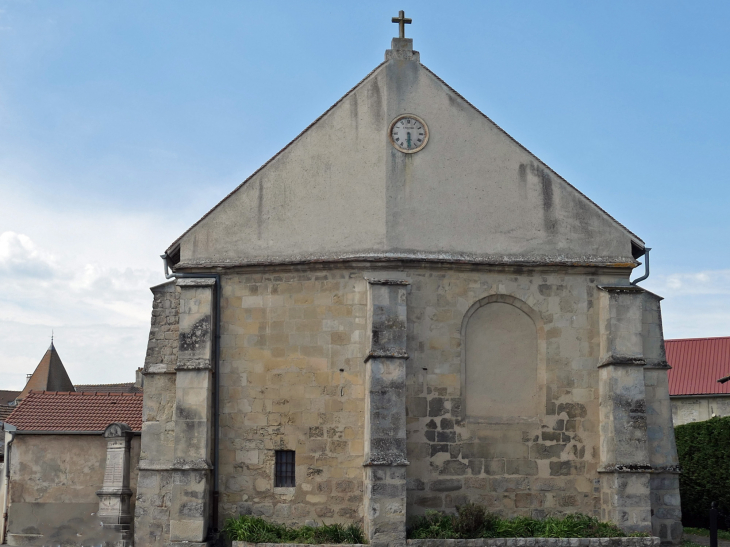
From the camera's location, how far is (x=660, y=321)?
1549 cm

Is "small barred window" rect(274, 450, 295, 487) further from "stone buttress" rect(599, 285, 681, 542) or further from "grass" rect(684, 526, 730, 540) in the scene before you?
"grass" rect(684, 526, 730, 540)

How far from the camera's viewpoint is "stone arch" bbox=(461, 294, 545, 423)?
14.8 meters

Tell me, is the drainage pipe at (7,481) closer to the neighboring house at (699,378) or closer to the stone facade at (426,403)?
the stone facade at (426,403)

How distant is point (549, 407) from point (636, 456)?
1.65 meters

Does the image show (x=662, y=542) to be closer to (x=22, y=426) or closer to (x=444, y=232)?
(x=444, y=232)

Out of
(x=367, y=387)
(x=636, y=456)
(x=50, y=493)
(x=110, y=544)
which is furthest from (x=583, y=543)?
(x=50, y=493)

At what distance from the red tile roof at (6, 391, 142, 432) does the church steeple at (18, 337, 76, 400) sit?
26.6 m

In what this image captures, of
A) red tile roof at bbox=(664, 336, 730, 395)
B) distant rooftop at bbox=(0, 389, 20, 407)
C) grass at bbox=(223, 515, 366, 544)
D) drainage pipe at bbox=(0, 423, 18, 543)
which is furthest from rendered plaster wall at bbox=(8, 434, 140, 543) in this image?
distant rooftop at bbox=(0, 389, 20, 407)

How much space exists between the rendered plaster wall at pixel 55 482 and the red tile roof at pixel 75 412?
28 centimetres

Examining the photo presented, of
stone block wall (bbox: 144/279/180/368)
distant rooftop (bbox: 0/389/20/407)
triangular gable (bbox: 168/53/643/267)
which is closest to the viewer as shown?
triangular gable (bbox: 168/53/643/267)

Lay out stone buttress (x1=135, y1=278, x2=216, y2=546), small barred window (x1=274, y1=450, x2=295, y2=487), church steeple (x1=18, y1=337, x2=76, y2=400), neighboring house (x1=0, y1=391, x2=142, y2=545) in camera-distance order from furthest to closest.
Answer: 1. church steeple (x1=18, y1=337, x2=76, y2=400)
2. neighboring house (x1=0, y1=391, x2=142, y2=545)
3. small barred window (x1=274, y1=450, x2=295, y2=487)
4. stone buttress (x1=135, y1=278, x2=216, y2=546)

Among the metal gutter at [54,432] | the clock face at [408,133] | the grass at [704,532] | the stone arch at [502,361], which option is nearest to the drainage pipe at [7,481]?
the metal gutter at [54,432]

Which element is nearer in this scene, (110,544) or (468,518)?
(468,518)

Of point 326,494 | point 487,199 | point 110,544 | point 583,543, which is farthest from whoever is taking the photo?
point 110,544
